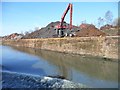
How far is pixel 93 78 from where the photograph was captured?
526 inches

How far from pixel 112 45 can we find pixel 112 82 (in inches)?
351

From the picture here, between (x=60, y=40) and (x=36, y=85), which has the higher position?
(x=60, y=40)

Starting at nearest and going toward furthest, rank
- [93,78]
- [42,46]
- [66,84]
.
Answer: [66,84]
[93,78]
[42,46]

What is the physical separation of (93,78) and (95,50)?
31.7ft

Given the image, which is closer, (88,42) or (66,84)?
(66,84)

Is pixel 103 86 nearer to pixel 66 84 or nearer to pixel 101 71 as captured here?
pixel 66 84

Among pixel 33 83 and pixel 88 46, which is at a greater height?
pixel 88 46

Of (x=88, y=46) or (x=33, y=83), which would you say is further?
(x=88, y=46)

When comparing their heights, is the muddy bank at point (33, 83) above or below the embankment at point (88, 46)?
below

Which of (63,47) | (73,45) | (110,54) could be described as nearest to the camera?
(110,54)

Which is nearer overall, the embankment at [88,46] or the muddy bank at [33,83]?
the muddy bank at [33,83]

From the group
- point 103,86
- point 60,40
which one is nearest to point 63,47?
point 60,40

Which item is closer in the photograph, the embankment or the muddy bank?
the muddy bank

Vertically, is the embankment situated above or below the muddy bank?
above
